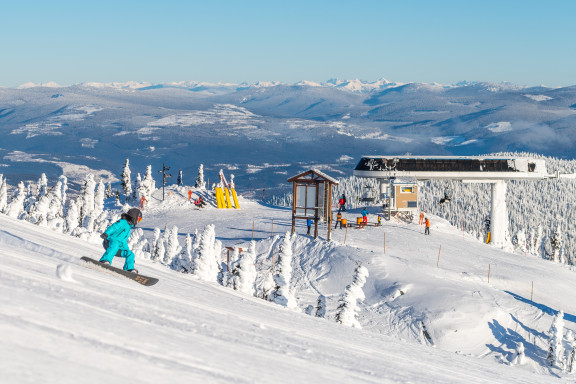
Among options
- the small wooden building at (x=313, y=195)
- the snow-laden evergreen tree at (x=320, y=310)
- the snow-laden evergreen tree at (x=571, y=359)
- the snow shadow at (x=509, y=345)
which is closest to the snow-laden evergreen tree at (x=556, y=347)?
the snow-laden evergreen tree at (x=571, y=359)

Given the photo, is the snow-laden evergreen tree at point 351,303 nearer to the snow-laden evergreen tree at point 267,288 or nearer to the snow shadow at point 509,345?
the snow-laden evergreen tree at point 267,288

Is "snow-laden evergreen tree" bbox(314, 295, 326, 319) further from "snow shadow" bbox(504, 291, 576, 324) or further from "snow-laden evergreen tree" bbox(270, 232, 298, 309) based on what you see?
"snow shadow" bbox(504, 291, 576, 324)

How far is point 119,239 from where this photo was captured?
35.3 feet

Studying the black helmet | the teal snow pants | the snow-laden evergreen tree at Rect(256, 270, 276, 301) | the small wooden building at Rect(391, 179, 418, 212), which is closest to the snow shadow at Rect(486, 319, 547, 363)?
the snow-laden evergreen tree at Rect(256, 270, 276, 301)

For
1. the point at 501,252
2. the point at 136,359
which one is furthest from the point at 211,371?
the point at 501,252

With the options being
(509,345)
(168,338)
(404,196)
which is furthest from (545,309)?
(168,338)

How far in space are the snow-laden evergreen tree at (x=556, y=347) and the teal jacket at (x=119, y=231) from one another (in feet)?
74.4

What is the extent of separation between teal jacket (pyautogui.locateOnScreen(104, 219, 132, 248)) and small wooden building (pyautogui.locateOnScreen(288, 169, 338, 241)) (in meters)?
32.9

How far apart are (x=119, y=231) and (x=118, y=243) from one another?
0.22m

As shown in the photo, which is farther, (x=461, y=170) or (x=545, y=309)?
(x=461, y=170)

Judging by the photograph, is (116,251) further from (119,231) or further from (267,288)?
(267,288)

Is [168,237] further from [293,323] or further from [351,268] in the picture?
[293,323]

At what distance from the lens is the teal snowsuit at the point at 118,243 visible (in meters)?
10.7

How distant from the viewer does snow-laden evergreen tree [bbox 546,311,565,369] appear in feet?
91.7
